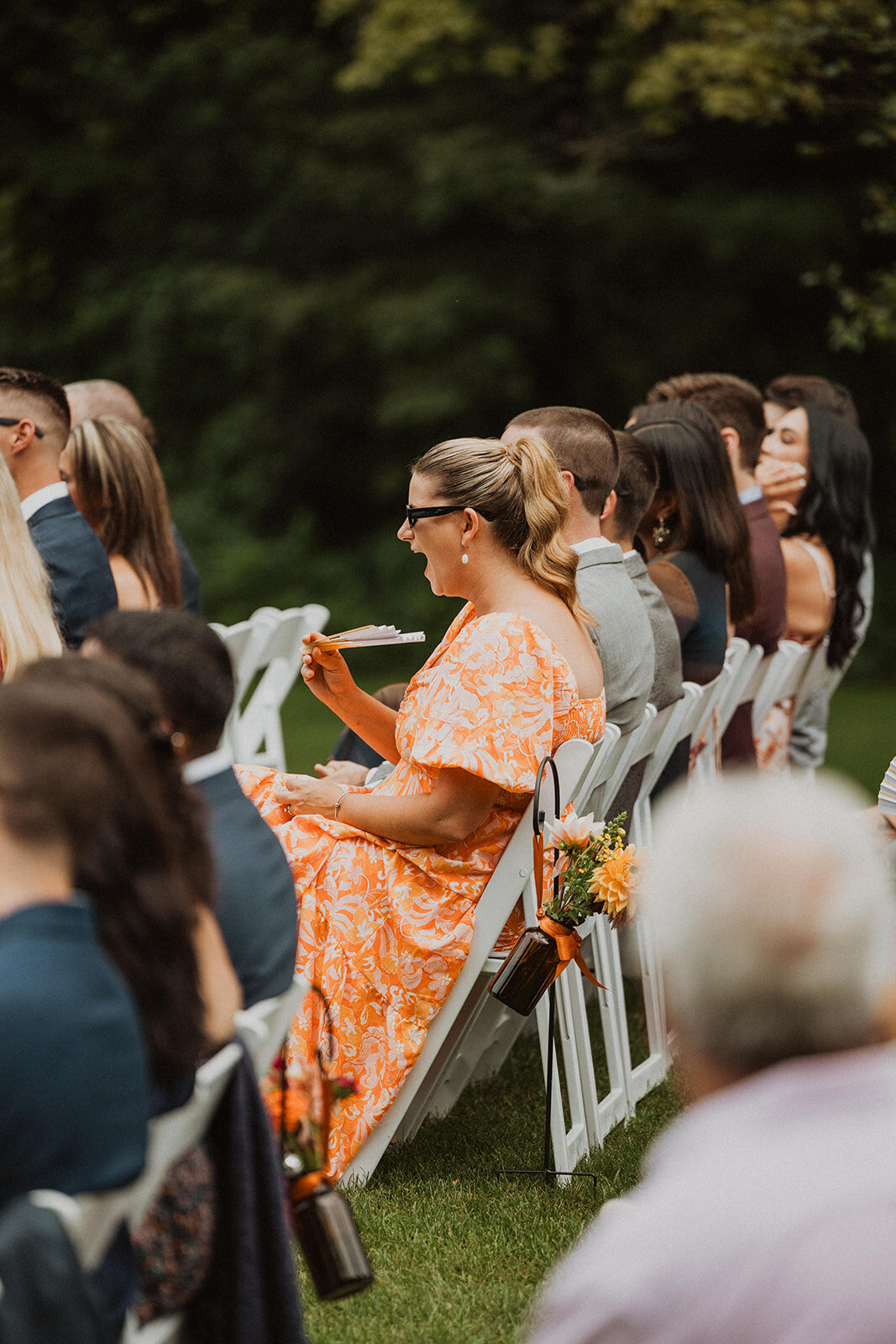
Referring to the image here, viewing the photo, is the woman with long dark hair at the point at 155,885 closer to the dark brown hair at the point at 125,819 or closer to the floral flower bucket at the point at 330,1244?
the dark brown hair at the point at 125,819

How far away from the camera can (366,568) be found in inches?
669

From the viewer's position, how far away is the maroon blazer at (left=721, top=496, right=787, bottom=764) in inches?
195

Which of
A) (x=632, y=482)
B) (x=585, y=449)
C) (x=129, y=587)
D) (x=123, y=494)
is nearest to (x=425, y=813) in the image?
(x=585, y=449)

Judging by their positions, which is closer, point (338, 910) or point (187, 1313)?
point (187, 1313)

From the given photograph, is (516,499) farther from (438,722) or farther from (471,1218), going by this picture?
(471,1218)

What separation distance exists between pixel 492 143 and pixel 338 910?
1281cm

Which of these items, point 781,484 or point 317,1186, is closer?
point 317,1186

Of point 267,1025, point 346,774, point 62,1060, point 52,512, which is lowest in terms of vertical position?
point 346,774

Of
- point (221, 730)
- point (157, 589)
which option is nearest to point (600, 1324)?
point (221, 730)

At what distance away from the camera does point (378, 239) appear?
1548cm

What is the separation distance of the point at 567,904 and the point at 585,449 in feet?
Result: 4.08

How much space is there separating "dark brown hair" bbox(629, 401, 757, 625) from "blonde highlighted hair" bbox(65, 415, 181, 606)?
1.50 m

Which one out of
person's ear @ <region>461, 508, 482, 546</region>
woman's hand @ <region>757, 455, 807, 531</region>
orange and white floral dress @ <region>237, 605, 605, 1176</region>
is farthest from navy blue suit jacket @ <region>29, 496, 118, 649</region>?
woman's hand @ <region>757, 455, 807, 531</region>

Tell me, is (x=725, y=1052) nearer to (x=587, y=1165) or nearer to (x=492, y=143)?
(x=587, y=1165)
